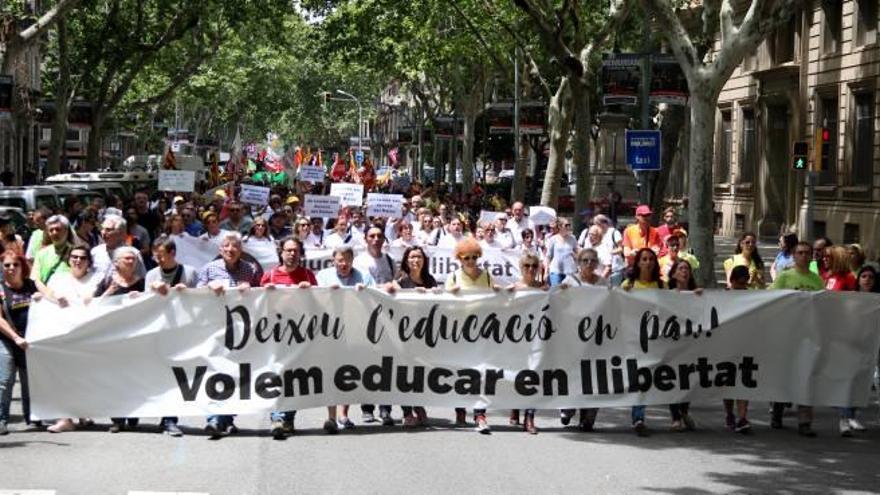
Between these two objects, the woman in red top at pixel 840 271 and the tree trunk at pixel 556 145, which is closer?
the woman in red top at pixel 840 271

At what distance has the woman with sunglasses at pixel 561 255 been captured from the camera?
1625 centimetres

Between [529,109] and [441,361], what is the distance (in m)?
35.1

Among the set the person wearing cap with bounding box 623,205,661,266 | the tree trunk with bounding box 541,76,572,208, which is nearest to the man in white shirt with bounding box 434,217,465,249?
the person wearing cap with bounding box 623,205,661,266

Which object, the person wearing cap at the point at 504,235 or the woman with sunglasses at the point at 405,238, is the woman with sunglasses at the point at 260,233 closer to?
the woman with sunglasses at the point at 405,238

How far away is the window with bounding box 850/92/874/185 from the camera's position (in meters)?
30.8

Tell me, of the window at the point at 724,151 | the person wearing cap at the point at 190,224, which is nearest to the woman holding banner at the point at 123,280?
the person wearing cap at the point at 190,224

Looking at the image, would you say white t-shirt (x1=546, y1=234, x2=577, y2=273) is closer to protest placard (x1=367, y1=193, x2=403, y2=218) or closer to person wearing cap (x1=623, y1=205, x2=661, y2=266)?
person wearing cap (x1=623, y1=205, x2=661, y2=266)

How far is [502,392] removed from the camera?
10531 mm

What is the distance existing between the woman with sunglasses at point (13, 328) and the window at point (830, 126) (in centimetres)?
2547

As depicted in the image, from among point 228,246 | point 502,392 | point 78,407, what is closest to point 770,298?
point 502,392

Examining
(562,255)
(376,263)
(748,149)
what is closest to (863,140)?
(748,149)

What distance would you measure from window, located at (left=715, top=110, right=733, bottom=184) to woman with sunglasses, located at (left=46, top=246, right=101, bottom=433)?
32.9 metres

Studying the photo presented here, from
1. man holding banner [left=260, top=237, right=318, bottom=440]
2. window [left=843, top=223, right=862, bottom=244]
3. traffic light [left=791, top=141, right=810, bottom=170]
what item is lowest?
window [left=843, top=223, right=862, bottom=244]

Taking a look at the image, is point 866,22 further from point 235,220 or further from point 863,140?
point 235,220
